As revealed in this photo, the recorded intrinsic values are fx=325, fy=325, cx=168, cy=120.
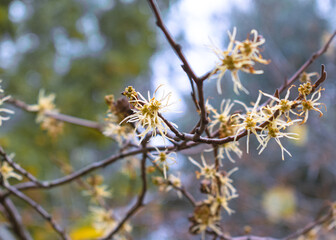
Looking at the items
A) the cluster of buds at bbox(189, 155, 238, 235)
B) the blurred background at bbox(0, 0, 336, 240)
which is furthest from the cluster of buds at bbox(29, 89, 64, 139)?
the blurred background at bbox(0, 0, 336, 240)

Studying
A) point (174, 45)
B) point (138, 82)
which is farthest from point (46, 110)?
point (138, 82)

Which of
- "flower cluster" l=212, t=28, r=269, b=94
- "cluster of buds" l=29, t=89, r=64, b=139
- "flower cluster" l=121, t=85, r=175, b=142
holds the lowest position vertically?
"flower cluster" l=121, t=85, r=175, b=142

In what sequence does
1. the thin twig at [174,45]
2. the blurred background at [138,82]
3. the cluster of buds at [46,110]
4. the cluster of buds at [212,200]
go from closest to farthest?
1. the thin twig at [174,45]
2. the cluster of buds at [212,200]
3. the cluster of buds at [46,110]
4. the blurred background at [138,82]

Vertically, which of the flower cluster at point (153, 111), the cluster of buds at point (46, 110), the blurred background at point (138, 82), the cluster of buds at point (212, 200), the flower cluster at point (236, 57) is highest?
the blurred background at point (138, 82)

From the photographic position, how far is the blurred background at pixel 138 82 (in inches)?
103

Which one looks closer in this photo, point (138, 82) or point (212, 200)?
point (212, 200)

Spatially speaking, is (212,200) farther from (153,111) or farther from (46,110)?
(46,110)

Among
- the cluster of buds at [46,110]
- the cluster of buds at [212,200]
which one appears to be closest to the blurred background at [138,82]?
the cluster of buds at [46,110]

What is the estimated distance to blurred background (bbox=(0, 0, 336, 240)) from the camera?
261 cm

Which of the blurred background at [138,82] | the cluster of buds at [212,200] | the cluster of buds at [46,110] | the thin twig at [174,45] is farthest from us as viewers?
the blurred background at [138,82]

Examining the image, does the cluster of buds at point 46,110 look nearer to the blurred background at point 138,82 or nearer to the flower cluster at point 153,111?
the flower cluster at point 153,111

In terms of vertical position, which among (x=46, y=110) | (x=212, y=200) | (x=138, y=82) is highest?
(x=138, y=82)

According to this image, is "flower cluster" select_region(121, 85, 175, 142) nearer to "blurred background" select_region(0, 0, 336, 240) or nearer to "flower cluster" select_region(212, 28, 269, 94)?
"flower cluster" select_region(212, 28, 269, 94)

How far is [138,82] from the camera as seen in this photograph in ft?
14.2
